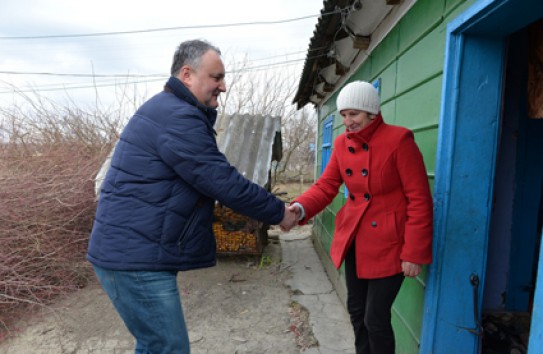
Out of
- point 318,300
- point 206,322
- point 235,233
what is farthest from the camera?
point 235,233

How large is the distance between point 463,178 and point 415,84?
825 millimetres

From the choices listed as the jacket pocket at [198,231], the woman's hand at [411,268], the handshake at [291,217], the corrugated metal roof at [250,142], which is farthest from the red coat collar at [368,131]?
the corrugated metal roof at [250,142]

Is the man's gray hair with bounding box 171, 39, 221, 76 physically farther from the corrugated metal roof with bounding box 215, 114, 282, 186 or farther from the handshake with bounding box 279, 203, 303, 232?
the corrugated metal roof with bounding box 215, 114, 282, 186

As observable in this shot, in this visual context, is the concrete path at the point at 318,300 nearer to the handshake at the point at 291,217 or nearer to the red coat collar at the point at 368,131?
the handshake at the point at 291,217

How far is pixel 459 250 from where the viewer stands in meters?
1.91

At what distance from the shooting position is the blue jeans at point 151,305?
1.57 m

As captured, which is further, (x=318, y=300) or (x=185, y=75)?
(x=318, y=300)

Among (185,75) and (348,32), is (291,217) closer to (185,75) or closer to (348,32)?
(185,75)

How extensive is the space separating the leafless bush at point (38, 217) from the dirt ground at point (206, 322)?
287 millimetres

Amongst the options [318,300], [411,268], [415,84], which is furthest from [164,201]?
[318,300]

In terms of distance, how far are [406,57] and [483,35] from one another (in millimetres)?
765

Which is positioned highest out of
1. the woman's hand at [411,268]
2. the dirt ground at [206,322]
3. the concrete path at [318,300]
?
the woman's hand at [411,268]

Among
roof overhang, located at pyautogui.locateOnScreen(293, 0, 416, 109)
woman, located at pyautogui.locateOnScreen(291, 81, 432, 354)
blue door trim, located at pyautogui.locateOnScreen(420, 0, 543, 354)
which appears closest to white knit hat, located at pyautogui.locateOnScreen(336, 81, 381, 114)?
woman, located at pyautogui.locateOnScreen(291, 81, 432, 354)

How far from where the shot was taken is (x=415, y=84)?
2373mm
